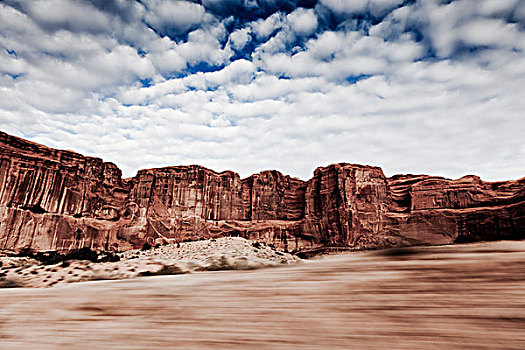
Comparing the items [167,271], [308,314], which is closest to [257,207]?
[167,271]

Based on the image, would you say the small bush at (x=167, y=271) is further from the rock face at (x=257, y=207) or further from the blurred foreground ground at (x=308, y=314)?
the rock face at (x=257, y=207)

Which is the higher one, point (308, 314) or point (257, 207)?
point (257, 207)

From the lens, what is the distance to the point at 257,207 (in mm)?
59219

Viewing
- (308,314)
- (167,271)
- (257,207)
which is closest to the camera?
(308,314)

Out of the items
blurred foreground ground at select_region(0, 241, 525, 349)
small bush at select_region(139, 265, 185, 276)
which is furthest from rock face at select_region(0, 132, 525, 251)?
blurred foreground ground at select_region(0, 241, 525, 349)

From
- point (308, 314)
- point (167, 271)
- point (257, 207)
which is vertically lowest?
point (167, 271)

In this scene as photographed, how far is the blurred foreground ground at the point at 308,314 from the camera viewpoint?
182cm

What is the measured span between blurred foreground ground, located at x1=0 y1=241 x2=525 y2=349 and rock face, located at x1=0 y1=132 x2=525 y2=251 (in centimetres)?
4843

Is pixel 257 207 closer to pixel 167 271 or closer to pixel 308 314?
pixel 167 271

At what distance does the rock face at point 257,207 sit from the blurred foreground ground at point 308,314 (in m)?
48.4

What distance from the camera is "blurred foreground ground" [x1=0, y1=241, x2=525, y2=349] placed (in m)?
1.82

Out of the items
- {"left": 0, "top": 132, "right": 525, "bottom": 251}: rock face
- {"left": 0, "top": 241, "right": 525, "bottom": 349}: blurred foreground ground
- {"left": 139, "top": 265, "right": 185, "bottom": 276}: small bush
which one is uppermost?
{"left": 0, "top": 132, "right": 525, "bottom": 251}: rock face

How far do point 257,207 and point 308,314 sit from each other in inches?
2251

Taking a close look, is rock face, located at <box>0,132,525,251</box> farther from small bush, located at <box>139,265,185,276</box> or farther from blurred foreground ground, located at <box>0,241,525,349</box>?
blurred foreground ground, located at <box>0,241,525,349</box>
